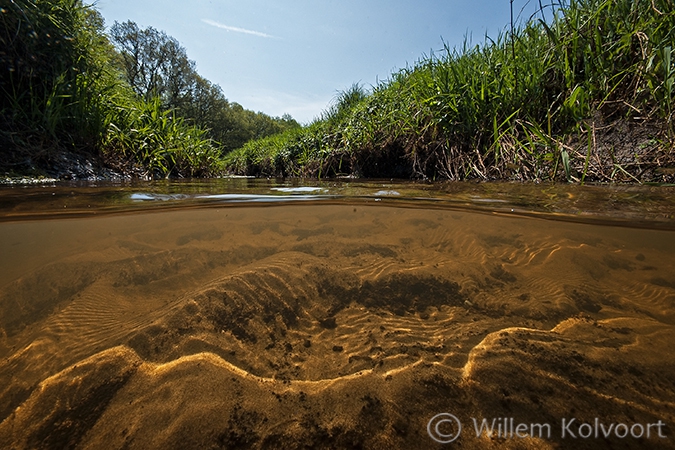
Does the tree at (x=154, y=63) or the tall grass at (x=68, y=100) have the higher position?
the tree at (x=154, y=63)

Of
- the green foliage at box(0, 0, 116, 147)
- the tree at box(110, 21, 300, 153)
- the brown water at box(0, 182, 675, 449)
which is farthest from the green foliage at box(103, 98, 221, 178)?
the tree at box(110, 21, 300, 153)

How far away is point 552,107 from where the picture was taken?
12.0 ft

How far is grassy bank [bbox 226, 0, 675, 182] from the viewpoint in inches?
113

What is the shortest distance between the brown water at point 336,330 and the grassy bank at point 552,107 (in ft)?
4.04

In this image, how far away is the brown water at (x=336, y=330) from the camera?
2.17 ft

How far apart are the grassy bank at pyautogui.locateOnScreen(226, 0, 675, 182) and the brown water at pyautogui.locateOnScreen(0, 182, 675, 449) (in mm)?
1230

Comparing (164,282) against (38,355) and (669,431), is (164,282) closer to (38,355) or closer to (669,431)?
(38,355)

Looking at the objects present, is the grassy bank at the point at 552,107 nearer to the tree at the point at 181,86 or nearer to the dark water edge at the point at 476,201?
the dark water edge at the point at 476,201

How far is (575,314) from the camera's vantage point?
112cm

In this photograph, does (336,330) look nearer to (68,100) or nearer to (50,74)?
(68,100)

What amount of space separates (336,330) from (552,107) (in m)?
4.31

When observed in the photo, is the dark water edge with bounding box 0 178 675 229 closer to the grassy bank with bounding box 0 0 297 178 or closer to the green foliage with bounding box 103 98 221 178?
the grassy bank with bounding box 0 0 297 178

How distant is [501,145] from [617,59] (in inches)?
56.5

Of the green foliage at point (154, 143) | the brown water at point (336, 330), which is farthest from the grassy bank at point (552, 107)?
the green foliage at point (154, 143)
